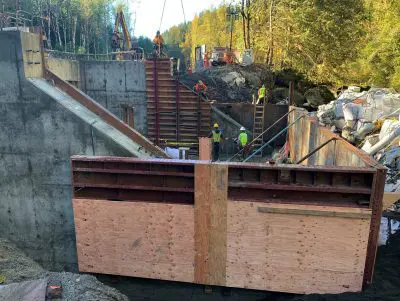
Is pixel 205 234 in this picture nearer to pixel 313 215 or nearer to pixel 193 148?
pixel 313 215

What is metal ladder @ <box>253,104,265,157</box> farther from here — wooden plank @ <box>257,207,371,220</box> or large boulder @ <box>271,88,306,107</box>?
wooden plank @ <box>257,207,371,220</box>

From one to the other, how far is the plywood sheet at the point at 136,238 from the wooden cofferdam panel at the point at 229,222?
0.02 m

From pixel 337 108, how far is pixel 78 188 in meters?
13.4

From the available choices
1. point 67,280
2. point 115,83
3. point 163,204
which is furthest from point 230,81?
point 67,280

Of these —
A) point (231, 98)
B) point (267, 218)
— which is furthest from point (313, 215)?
point (231, 98)

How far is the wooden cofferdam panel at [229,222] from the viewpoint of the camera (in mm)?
5980

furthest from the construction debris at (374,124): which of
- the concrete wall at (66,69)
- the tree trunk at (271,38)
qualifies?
the tree trunk at (271,38)

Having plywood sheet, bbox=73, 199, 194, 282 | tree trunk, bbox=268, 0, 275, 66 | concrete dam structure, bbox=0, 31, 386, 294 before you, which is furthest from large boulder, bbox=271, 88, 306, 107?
plywood sheet, bbox=73, 199, 194, 282

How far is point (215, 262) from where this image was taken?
659 centimetres

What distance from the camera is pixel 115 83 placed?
17562 mm

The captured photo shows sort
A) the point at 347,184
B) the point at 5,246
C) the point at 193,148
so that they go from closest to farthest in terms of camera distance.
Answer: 1. the point at 347,184
2. the point at 5,246
3. the point at 193,148

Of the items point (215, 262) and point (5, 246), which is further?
point (5, 246)

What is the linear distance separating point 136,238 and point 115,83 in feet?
40.5

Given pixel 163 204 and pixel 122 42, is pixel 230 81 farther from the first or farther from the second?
pixel 163 204
